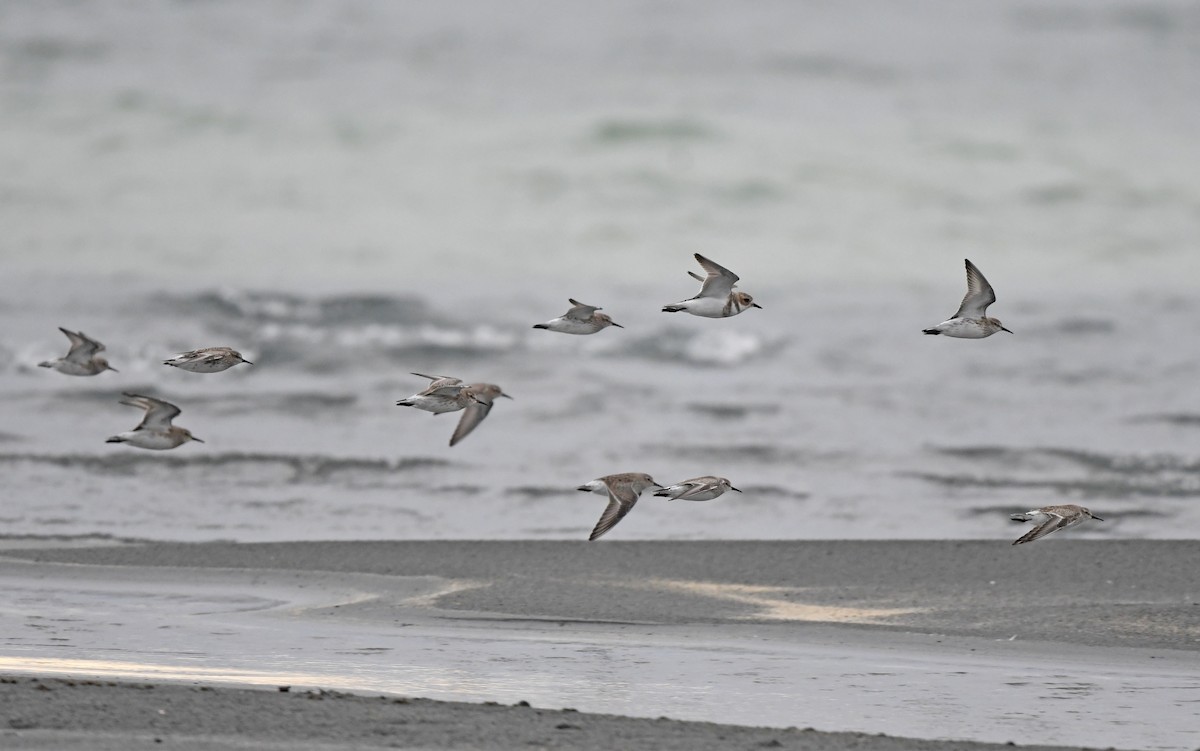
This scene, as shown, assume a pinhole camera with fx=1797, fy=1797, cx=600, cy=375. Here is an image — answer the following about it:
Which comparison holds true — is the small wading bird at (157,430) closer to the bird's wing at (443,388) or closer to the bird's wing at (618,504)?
the bird's wing at (443,388)

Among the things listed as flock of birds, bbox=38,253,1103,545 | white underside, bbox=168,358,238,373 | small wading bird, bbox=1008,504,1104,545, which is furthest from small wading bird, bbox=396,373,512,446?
small wading bird, bbox=1008,504,1104,545

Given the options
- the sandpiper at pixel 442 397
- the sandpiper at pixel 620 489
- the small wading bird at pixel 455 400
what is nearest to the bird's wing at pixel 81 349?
the small wading bird at pixel 455 400

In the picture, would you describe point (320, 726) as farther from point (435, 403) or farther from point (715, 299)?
point (715, 299)

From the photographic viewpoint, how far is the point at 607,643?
14.2 meters

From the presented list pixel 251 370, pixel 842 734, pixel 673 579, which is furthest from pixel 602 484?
pixel 251 370

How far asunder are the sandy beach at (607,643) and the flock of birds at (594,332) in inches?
41.2

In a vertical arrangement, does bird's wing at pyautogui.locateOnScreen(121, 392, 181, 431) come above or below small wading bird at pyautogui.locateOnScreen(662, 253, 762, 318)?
below

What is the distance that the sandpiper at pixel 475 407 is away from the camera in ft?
52.6

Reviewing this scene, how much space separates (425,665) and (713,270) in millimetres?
4389

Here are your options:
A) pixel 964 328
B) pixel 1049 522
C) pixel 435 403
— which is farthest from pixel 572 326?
pixel 1049 522

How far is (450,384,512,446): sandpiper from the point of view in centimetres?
1605

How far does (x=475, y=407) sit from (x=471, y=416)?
9 centimetres

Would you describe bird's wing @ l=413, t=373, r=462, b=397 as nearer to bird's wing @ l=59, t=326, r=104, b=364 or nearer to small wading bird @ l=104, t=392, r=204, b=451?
small wading bird @ l=104, t=392, r=204, b=451

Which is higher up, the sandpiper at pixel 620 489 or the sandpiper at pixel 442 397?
the sandpiper at pixel 442 397
